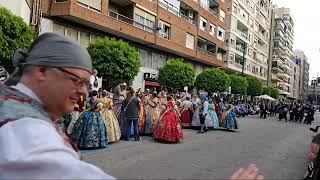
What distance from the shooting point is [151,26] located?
31.2 metres

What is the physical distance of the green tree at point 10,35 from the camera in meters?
12.9

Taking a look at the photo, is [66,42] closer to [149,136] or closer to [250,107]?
[149,136]

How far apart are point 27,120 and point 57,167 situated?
20 cm

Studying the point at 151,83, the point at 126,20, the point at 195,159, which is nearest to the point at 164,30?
the point at 151,83

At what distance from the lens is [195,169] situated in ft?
26.5

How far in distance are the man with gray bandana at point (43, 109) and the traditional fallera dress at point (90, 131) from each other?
346 inches

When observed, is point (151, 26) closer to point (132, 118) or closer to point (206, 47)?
point (206, 47)

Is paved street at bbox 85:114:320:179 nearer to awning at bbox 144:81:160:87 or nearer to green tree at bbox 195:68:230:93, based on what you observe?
awning at bbox 144:81:160:87

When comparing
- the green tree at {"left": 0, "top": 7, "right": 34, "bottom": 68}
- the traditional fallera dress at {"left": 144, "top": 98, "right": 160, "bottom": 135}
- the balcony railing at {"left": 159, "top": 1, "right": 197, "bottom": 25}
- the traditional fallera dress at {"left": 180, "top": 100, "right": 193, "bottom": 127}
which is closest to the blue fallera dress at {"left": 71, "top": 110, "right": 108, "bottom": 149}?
the traditional fallera dress at {"left": 144, "top": 98, "right": 160, "bottom": 135}

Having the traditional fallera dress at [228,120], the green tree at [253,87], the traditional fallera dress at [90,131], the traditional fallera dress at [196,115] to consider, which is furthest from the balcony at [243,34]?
the traditional fallera dress at [90,131]

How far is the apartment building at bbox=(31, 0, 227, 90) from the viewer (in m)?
22.7

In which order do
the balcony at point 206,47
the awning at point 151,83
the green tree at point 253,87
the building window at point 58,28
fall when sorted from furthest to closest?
the green tree at point 253,87
the balcony at point 206,47
the awning at point 151,83
the building window at point 58,28

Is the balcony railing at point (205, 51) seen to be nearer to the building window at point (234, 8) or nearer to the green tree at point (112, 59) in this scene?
the building window at point (234, 8)

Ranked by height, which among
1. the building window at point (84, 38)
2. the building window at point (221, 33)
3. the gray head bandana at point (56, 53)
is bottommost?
the gray head bandana at point (56, 53)
